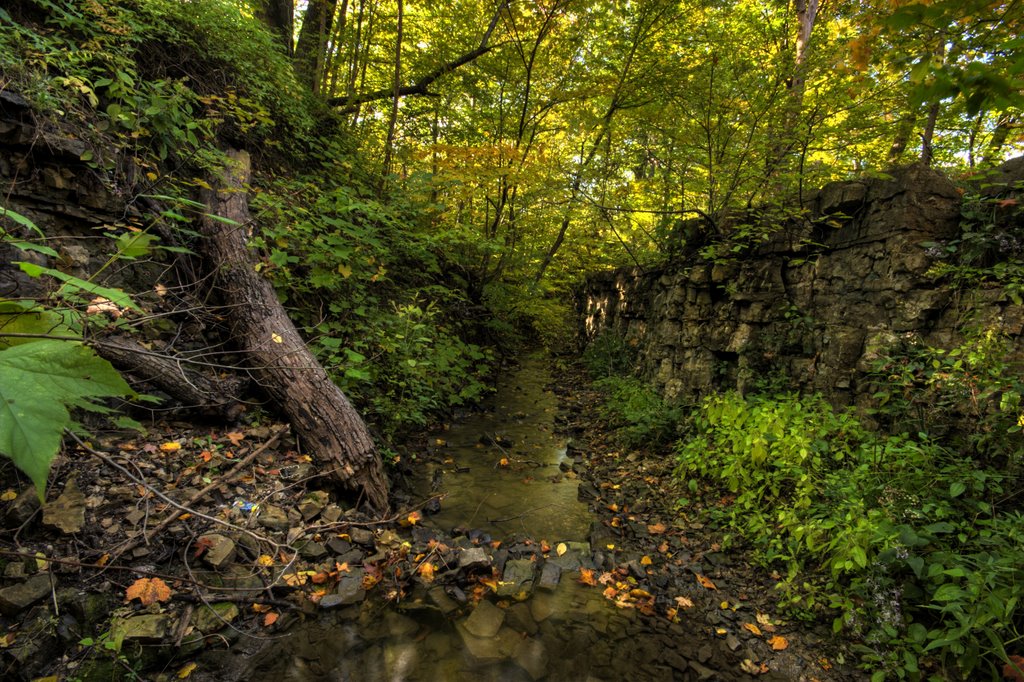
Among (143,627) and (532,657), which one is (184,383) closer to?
(143,627)

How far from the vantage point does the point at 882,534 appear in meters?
3.07

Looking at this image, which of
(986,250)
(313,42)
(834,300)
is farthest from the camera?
(313,42)

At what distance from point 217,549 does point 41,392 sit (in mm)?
2878

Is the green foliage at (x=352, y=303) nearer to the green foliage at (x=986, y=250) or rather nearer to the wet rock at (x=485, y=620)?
the wet rock at (x=485, y=620)

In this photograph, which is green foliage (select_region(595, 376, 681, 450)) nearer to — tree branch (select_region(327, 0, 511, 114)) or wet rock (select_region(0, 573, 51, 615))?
wet rock (select_region(0, 573, 51, 615))

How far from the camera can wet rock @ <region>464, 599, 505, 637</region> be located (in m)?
3.28

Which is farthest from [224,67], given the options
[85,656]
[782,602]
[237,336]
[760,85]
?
[782,602]

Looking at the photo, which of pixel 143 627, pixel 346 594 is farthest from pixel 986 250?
pixel 143 627

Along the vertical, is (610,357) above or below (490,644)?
above

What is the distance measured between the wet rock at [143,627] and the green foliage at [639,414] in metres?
5.48

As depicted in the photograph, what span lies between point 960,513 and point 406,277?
7.52 metres

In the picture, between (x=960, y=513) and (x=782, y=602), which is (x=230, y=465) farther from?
(x=960, y=513)

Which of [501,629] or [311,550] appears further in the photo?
[311,550]

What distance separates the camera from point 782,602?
3406 millimetres
